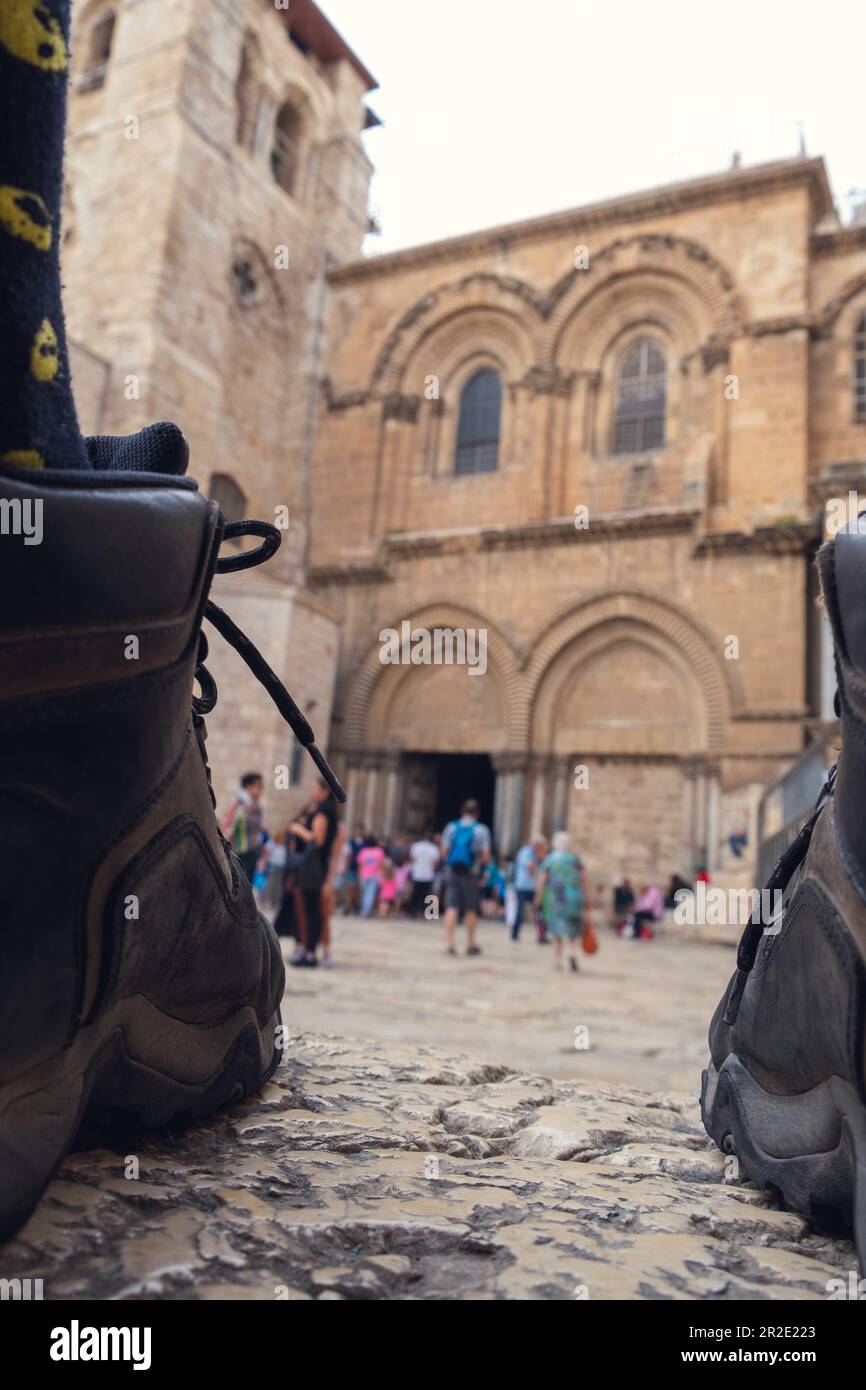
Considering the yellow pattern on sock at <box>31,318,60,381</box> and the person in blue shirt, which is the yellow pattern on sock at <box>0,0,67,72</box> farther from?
the person in blue shirt

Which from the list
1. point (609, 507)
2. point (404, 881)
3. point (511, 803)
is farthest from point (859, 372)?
point (404, 881)

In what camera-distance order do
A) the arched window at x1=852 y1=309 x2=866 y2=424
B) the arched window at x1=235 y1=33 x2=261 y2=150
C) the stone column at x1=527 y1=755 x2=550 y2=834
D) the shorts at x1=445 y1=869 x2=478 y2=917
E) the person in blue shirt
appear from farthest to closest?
the arched window at x1=235 y1=33 x2=261 y2=150, the stone column at x1=527 y1=755 x2=550 y2=834, the arched window at x1=852 y1=309 x2=866 y2=424, the person in blue shirt, the shorts at x1=445 y1=869 x2=478 y2=917

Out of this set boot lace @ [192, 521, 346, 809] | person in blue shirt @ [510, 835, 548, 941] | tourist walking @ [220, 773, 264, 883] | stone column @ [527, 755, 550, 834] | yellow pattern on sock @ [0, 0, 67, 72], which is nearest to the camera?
yellow pattern on sock @ [0, 0, 67, 72]

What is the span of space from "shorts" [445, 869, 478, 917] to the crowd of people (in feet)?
0.03

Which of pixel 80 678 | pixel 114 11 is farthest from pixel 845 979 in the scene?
pixel 114 11

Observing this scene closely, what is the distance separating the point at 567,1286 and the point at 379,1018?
4.44 m

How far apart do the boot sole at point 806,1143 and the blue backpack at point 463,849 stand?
8.55 metres

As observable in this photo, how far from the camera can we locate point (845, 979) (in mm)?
1175

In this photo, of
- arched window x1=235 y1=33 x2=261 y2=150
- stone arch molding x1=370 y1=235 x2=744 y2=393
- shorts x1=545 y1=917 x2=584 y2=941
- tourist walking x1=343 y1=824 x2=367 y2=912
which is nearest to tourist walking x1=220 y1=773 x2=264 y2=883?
shorts x1=545 y1=917 x2=584 y2=941

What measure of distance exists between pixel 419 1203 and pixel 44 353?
3.77 ft

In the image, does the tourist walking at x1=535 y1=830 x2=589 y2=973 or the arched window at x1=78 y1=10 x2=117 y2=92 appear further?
the arched window at x1=78 y1=10 x2=117 y2=92

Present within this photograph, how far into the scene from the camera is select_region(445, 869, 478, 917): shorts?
10.4 metres

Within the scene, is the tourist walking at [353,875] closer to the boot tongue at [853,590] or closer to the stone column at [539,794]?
the stone column at [539,794]

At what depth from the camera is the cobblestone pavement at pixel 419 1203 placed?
1052 millimetres
